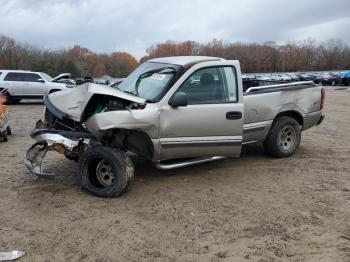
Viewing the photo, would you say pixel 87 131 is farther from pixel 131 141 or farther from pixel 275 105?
pixel 275 105

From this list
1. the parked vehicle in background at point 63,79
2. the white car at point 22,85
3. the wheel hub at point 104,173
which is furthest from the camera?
the parked vehicle in background at point 63,79

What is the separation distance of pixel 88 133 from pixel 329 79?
5729 cm

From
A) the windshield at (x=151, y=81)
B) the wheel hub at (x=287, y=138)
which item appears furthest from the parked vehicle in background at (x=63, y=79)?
the wheel hub at (x=287, y=138)

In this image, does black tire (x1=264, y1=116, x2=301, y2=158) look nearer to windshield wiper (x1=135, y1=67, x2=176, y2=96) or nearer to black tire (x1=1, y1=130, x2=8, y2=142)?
windshield wiper (x1=135, y1=67, x2=176, y2=96)

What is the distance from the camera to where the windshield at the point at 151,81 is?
6.39 meters

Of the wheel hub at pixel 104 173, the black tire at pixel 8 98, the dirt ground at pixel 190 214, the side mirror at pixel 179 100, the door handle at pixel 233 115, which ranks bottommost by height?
the dirt ground at pixel 190 214

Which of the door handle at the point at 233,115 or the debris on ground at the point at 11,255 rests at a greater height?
the door handle at the point at 233,115

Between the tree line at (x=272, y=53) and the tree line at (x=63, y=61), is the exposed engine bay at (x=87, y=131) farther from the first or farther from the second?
the tree line at (x=272, y=53)

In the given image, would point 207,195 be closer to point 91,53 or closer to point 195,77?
point 195,77

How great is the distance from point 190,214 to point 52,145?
2.16 meters

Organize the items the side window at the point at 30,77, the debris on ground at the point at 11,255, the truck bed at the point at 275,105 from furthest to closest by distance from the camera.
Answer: the side window at the point at 30,77 → the truck bed at the point at 275,105 → the debris on ground at the point at 11,255

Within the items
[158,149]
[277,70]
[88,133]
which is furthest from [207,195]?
[277,70]

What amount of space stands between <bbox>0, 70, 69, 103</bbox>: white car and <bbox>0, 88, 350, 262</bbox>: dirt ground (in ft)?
50.0

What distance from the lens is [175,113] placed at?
20.4 ft
